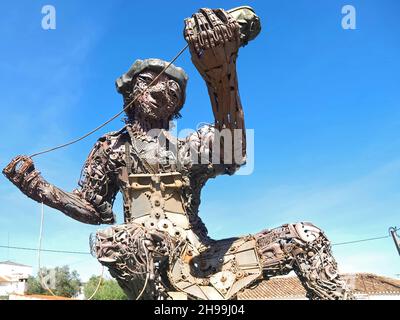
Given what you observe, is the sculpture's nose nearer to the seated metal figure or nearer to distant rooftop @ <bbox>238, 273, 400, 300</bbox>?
the seated metal figure

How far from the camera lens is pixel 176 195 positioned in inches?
114

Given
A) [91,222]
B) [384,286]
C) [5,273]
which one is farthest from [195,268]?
[5,273]

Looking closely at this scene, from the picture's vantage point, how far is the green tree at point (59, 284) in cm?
272

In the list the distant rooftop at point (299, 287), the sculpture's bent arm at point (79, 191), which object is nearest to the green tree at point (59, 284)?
the sculpture's bent arm at point (79, 191)

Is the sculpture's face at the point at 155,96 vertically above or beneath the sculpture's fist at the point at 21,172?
above

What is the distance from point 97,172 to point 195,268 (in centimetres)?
100

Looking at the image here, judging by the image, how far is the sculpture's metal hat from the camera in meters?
3.06

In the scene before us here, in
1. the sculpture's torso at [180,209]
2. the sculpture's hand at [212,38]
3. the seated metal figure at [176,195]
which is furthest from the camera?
the sculpture's torso at [180,209]

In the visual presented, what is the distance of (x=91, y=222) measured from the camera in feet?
10.5

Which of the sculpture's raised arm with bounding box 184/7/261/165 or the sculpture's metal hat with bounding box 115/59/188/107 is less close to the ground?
the sculpture's metal hat with bounding box 115/59/188/107

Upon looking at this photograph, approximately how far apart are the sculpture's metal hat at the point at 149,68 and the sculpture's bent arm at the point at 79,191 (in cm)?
45

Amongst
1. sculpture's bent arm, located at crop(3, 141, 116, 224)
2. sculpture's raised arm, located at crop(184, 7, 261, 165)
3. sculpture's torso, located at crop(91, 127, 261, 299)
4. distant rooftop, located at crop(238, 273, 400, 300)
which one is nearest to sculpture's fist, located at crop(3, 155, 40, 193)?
sculpture's bent arm, located at crop(3, 141, 116, 224)

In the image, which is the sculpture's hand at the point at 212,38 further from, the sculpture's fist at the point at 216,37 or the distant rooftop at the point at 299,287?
the distant rooftop at the point at 299,287
